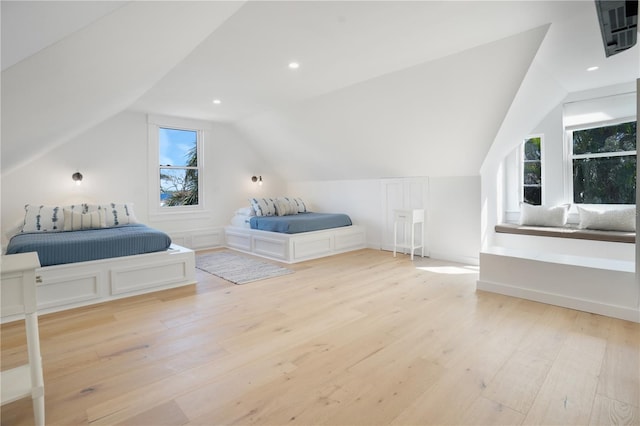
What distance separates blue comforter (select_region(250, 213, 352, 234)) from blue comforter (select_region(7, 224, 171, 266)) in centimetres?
174

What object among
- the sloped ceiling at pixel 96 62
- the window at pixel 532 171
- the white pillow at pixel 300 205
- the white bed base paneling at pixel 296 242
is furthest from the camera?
the white pillow at pixel 300 205

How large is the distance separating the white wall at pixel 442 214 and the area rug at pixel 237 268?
207cm

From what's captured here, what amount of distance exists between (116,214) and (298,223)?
98.4 inches

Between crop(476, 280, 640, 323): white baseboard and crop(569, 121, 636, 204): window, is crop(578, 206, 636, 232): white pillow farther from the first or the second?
crop(476, 280, 640, 323): white baseboard

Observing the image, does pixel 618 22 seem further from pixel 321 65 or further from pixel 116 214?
pixel 116 214

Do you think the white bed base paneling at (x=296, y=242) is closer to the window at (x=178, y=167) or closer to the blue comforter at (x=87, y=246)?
the window at (x=178, y=167)

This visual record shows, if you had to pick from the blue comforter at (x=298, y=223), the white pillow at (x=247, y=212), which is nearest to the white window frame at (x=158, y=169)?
the white pillow at (x=247, y=212)

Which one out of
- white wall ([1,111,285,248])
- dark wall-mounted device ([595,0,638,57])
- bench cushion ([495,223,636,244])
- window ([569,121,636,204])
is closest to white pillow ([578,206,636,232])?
bench cushion ([495,223,636,244])

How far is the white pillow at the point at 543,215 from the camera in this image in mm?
4426

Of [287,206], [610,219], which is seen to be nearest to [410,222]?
[287,206]

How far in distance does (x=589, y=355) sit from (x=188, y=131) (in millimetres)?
6145

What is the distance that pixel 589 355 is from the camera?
1952mm

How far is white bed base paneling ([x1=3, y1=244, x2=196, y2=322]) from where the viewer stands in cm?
276

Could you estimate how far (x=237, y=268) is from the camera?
13.9ft
